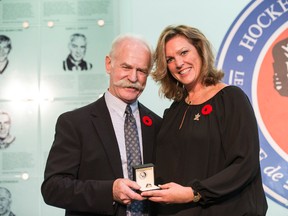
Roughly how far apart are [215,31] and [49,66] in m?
1.30

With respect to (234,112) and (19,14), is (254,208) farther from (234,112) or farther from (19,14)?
(19,14)

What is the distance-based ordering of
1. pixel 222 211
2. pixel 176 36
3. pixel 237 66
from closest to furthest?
pixel 222 211 → pixel 176 36 → pixel 237 66

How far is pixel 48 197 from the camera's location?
5.82 feet

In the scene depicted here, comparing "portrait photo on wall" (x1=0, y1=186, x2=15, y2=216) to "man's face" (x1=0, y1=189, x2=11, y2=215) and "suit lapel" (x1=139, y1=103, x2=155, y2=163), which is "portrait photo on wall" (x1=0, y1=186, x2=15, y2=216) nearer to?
"man's face" (x1=0, y1=189, x2=11, y2=215)

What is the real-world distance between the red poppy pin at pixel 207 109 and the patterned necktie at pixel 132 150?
36 centimetres

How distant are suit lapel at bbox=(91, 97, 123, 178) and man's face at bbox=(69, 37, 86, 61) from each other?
110 centimetres

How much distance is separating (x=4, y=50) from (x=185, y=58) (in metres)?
1.68

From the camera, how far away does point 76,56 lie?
9.90 ft

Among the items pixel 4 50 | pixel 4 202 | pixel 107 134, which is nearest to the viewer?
pixel 107 134

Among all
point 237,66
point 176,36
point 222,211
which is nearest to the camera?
point 222,211

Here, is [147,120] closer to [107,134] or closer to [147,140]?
[147,140]

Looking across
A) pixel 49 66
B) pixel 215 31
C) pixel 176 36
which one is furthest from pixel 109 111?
pixel 215 31

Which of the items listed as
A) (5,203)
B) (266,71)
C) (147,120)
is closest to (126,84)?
(147,120)

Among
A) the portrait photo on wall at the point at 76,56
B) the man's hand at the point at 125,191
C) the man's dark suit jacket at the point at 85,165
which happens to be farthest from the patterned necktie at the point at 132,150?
the portrait photo on wall at the point at 76,56
